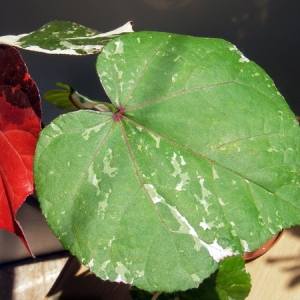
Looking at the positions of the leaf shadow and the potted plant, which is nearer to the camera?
the potted plant

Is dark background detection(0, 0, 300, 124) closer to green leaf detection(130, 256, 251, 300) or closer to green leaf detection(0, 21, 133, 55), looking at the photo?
green leaf detection(0, 21, 133, 55)

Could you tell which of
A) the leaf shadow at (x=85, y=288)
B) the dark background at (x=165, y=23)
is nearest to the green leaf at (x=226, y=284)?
the leaf shadow at (x=85, y=288)

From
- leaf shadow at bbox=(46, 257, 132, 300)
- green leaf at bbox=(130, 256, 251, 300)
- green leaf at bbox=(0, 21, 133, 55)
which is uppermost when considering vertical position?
green leaf at bbox=(0, 21, 133, 55)

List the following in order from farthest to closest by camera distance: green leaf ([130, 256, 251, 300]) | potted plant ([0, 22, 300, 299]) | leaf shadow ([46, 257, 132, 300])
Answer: leaf shadow ([46, 257, 132, 300])
green leaf ([130, 256, 251, 300])
potted plant ([0, 22, 300, 299])

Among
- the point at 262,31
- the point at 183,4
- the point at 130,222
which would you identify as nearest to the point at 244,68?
the point at 130,222

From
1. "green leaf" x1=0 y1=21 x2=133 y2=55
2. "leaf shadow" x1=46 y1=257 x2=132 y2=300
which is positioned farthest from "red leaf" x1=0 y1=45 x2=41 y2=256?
"leaf shadow" x1=46 y1=257 x2=132 y2=300

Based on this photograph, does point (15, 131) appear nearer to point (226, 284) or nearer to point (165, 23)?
point (226, 284)

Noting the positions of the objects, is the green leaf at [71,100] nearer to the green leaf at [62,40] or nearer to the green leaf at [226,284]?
the green leaf at [62,40]
